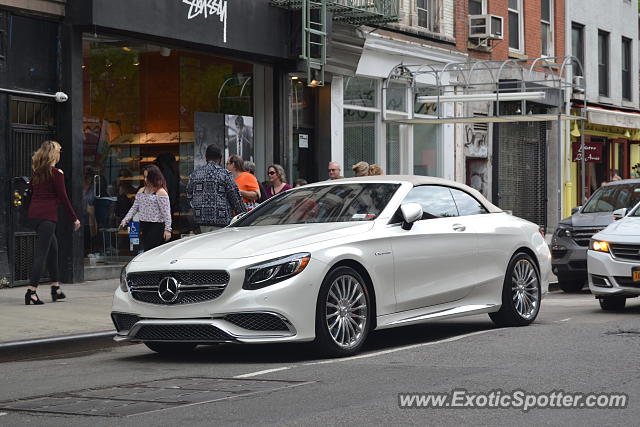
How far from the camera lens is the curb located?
10.5m

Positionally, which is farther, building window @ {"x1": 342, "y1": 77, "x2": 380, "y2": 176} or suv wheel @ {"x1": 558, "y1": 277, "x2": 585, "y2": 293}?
building window @ {"x1": 342, "y1": 77, "x2": 380, "y2": 176}

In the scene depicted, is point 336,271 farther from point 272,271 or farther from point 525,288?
point 525,288

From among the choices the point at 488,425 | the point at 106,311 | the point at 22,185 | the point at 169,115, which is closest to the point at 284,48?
the point at 169,115

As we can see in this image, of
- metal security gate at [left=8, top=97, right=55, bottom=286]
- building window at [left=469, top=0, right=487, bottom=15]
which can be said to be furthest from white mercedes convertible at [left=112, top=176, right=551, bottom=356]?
building window at [left=469, top=0, right=487, bottom=15]

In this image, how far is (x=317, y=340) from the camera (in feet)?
30.6

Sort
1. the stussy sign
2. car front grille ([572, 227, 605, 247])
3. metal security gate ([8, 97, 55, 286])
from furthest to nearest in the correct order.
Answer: the stussy sign → car front grille ([572, 227, 605, 247]) → metal security gate ([8, 97, 55, 286])

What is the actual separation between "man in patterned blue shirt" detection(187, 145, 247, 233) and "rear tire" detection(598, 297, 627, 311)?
4320 mm

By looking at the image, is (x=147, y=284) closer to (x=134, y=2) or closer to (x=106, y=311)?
(x=106, y=311)

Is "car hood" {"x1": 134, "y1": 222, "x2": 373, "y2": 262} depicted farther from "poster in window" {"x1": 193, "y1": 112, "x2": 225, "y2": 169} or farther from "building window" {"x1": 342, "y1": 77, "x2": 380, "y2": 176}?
"building window" {"x1": 342, "y1": 77, "x2": 380, "y2": 176}

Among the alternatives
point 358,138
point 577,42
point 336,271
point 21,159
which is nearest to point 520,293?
point 336,271

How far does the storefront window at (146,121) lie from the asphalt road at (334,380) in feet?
21.9

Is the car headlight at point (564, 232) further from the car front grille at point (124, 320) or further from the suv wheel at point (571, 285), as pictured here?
the car front grille at point (124, 320)

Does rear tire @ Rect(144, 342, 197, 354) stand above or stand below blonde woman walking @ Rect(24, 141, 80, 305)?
below

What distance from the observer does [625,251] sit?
13.3 meters
